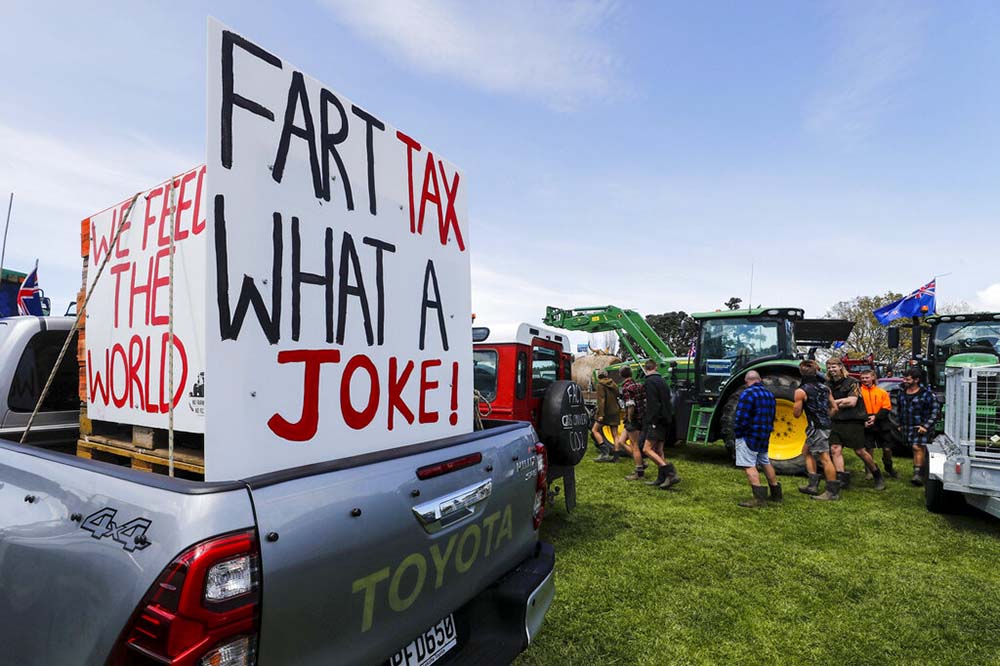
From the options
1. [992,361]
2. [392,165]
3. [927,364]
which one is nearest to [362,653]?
[392,165]

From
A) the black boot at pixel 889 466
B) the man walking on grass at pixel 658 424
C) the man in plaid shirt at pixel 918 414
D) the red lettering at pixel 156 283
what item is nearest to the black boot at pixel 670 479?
the man walking on grass at pixel 658 424

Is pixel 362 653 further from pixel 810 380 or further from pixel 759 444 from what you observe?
pixel 810 380

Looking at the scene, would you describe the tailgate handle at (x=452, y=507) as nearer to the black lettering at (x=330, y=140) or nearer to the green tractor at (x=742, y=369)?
the black lettering at (x=330, y=140)

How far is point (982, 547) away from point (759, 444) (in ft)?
6.67

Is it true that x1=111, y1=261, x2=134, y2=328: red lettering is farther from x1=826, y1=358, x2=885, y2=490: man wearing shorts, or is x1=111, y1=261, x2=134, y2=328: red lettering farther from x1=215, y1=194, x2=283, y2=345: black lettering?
x1=826, y1=358, x2=885, y2=490: man wearing shorts

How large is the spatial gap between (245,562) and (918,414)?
28.0 feet

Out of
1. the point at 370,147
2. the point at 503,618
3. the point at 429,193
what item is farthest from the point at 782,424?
the point at 370,147

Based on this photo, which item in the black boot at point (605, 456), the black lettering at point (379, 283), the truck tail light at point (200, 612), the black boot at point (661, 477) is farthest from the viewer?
the black boot at point (605, 456)

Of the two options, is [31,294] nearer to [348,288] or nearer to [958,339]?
[348,288]

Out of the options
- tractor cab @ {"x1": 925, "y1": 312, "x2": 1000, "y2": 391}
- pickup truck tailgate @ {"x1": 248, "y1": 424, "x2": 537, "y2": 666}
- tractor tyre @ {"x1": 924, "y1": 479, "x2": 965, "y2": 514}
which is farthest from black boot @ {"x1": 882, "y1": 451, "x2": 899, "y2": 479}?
pickup truck tailgate @ {"x1": 248, "y1": 424, "x2": 537, "y2": 666}

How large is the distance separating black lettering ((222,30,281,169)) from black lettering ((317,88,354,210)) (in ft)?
0.80

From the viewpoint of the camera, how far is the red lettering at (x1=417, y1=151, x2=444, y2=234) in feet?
7.47

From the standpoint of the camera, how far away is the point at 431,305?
228 centimetres

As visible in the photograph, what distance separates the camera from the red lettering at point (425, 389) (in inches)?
86.7
